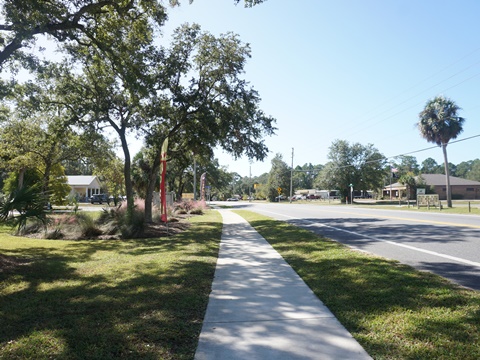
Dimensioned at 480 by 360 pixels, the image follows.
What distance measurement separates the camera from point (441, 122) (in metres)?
37.4

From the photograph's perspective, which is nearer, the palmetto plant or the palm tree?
the palmetto plant

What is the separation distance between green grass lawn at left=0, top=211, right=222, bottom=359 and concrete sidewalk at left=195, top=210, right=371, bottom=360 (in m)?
0.25

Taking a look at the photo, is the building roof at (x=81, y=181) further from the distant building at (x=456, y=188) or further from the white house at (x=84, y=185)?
the distant building at (x=456, y=188)

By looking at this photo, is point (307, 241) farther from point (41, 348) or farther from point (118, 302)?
point (41, 348)

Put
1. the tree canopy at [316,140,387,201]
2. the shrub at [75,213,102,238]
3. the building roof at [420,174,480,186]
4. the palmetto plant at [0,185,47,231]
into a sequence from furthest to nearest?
1. the building roof at [420,174,480,186]
2. the tree canopy at [316,140,387,201]
3. the shrub at [75,213,102,238]
4. the palmetto plant at [0,185,47,231]

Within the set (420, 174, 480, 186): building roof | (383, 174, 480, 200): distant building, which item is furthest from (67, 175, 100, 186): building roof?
(420, 174, 480, 186): building roof

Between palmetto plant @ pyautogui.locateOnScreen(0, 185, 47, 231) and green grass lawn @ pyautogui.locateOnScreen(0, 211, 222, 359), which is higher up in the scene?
palmetto plant @ pyautogui.locateOnScreen(0, 185, 47, 231)

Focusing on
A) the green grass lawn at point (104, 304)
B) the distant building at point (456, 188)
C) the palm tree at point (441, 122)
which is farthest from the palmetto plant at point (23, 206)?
the distant building at point (456, 188)

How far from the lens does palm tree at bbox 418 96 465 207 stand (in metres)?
37.2

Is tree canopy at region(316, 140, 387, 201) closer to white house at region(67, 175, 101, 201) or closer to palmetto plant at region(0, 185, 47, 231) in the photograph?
white house at region(67, 175, 101, 201)

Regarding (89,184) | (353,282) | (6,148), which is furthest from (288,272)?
(89,184)

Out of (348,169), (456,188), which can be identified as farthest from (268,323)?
(456,188)

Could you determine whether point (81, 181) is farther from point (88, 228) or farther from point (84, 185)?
point (88, 228)

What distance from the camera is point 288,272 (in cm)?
713
